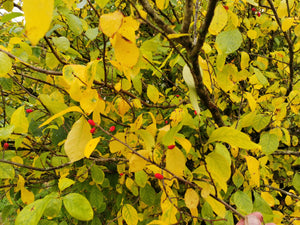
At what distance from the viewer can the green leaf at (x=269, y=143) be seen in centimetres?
116

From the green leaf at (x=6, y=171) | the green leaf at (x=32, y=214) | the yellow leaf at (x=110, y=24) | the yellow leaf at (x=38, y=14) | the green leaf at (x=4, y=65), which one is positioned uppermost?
the green leaf at (x=4, y=65)

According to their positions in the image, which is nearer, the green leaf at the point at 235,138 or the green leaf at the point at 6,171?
the green leaf at the point at 235,138

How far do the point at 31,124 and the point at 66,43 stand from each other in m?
0.60

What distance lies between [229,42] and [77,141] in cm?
57

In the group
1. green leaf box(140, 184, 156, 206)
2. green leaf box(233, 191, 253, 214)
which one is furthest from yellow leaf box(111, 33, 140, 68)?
green leaf box(140, 184, 156, 206)

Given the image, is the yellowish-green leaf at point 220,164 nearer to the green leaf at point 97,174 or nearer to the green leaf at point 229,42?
the green leaf at point 229,42

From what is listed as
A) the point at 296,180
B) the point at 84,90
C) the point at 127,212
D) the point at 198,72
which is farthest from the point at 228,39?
the point at 296,180

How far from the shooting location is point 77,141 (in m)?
0.61

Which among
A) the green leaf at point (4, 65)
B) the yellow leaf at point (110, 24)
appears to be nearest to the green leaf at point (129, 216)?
the green leaf at point (4, 65)

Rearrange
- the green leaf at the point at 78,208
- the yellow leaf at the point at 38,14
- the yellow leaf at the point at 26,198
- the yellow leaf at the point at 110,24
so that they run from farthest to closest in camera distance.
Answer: the yellow leaf at the point at 26,198 → the green leaf at the point at 78,208 → the yellow leaf at the point at 110,24 → the yellow leaf at the point at 38,14

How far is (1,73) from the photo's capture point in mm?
711

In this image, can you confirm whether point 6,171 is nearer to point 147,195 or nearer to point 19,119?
point 19,119

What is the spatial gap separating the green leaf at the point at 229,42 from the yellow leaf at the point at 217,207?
528 mm

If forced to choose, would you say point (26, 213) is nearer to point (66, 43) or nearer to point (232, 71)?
point (66, 43)
